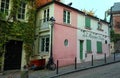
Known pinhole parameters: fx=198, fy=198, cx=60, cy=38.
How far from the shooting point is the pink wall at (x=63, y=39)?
16.9m

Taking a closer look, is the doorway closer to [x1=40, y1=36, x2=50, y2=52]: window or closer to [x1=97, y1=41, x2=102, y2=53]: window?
[x1=40, y1=36, x2=50, y2=52]: window

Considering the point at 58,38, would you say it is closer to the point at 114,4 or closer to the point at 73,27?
the point at 73,27

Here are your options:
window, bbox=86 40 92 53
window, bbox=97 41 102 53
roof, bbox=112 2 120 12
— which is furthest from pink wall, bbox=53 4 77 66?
roof, bbox=112 2 120 12

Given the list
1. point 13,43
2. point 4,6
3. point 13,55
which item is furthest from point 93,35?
point 4,6

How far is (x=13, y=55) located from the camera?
53.7 feet

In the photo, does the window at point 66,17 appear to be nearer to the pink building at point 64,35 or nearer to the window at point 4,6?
the pink building at point 64,35

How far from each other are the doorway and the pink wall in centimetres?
306

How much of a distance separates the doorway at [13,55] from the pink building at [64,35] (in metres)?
1.79

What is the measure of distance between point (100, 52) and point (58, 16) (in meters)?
7.91

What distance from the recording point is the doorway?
15.9m

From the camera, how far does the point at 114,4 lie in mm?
45062

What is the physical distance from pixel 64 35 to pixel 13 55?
4.79 meters

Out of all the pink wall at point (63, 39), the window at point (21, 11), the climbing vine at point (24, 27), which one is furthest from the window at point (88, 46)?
the window at point (21, 11)

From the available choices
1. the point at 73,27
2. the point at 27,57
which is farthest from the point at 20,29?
the point at 73,27
